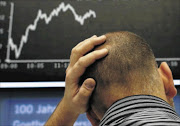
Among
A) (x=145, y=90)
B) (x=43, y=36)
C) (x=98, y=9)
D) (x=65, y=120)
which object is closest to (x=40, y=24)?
(x=43, y=36)

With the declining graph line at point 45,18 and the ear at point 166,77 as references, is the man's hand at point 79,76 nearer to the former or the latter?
the ear at point 166,77

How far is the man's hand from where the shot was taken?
1.75 ft

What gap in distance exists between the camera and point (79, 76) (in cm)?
59

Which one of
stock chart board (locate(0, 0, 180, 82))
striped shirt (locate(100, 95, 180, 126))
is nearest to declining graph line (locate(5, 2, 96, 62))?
stock chart board (locate(0, 0, 180, 82))

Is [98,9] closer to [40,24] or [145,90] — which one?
[40,24]

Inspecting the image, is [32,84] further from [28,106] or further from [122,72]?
[122,72]

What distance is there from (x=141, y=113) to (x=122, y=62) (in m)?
0.13

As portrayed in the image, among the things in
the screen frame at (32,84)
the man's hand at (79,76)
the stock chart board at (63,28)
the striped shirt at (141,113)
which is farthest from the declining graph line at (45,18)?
the striped shirt at (141,113)

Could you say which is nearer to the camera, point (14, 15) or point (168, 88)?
point (168, 88)

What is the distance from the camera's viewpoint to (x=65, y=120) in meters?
0.75

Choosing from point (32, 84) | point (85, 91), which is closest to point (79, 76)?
point (85, 91)

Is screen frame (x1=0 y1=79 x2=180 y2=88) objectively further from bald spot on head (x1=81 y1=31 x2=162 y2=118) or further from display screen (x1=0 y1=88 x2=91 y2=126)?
bald spot on head (x1=81 y1=31 x2=162 y2=118)

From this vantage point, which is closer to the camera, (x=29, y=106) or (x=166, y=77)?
(x=166, y=77)

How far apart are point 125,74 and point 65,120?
35 centimetres
